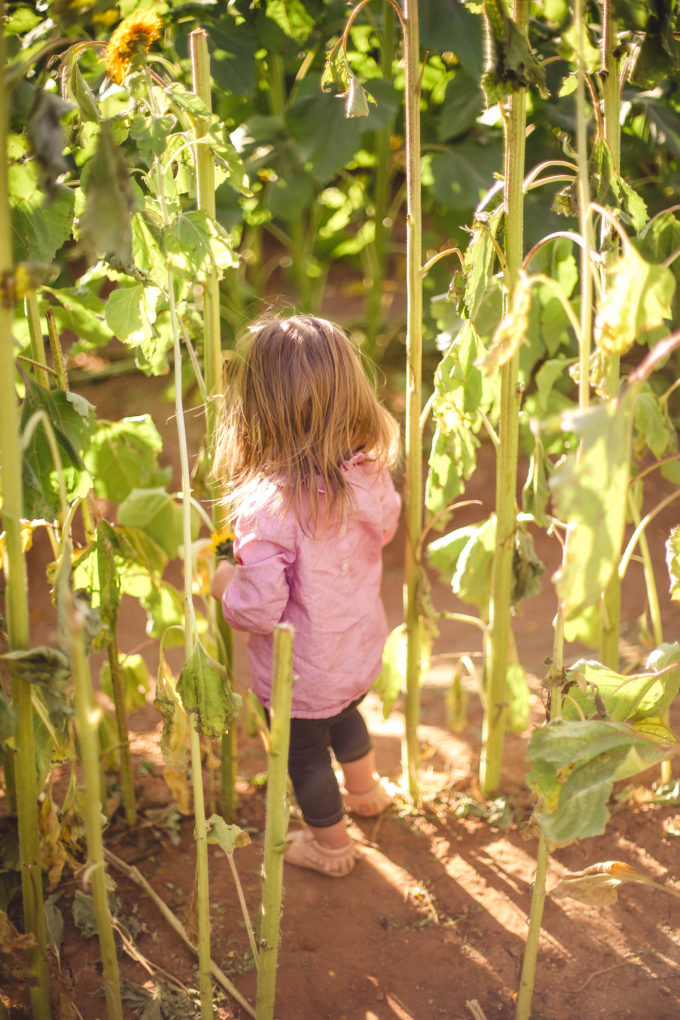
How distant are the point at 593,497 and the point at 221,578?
3.26 ft

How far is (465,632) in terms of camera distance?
10.2 ft

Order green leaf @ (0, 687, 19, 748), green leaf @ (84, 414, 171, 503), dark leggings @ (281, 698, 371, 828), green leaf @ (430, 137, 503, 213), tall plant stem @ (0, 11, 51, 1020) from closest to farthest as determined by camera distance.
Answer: tall plant stem @ (0, 11, 51, 1020) < green leaf @ (0, 687, 19, 748) < dark leggings @ (281, 698, 371, 828) < green leaf @ (84, 414, 171, 503) < green leaf @ (430, 137, 503, 213)

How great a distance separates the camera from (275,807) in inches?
48.8

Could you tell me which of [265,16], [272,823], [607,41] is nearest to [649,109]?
[607,41]

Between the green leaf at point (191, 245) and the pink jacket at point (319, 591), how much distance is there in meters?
0.48

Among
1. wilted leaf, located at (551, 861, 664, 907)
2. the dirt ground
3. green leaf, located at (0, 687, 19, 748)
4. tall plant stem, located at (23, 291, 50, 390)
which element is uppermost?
tall plant stem, located at (23, 291, 50, 390)

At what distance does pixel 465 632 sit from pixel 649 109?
178 cm

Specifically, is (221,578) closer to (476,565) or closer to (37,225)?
(476,565)

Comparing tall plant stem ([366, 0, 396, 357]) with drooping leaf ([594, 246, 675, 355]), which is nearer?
drooping leaf ([594, 246, 675, 355])

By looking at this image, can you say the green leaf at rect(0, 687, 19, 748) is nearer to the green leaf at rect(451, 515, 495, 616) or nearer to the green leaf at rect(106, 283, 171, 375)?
the green leaf at rect(106, 283, 171, 375)

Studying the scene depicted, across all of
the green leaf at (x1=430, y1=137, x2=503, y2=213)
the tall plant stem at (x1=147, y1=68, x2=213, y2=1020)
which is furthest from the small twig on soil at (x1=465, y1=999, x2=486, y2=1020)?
the green leaf at (x1=430, y1=137, x2=503, y2=213)

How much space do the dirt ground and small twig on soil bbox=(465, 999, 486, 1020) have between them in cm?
2

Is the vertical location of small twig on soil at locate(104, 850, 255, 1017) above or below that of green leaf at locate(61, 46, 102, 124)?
below

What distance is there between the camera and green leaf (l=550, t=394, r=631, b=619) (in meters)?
0.98
